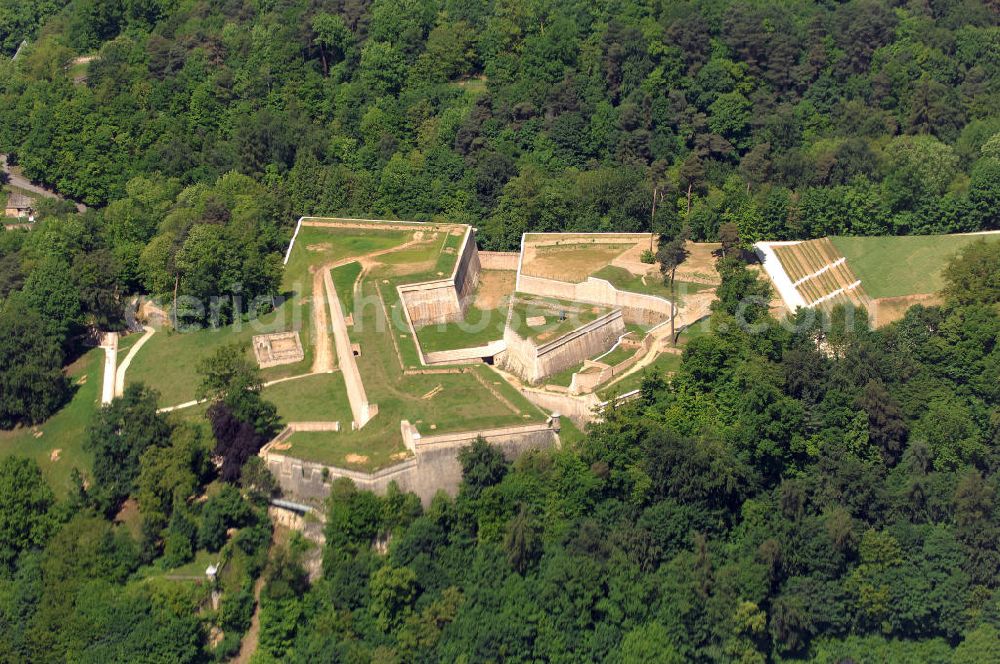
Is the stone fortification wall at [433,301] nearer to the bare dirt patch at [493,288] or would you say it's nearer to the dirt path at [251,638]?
the bare dirt patch at [493,288]

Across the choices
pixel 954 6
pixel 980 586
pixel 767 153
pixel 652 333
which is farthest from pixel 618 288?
pixel 954 6

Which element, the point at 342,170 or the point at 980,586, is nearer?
the point at 980,586

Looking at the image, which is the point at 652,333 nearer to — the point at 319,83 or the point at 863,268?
the point at 863,268

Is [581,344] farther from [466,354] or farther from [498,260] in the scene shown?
[498,260]

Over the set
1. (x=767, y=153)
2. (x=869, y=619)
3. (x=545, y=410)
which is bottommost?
(x=869, y=619)

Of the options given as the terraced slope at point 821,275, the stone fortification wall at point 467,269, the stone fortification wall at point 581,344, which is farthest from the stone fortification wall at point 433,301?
the terraced slope at point 821,275
